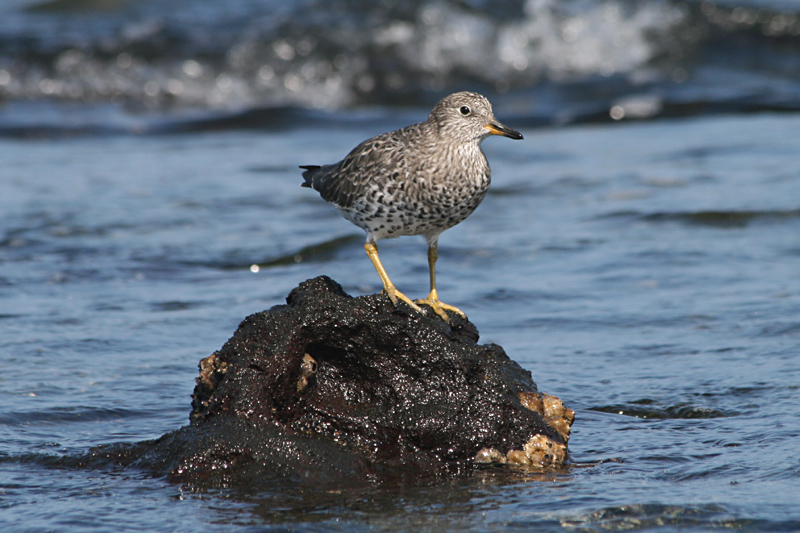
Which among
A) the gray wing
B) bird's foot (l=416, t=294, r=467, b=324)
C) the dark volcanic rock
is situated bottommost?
the dark volcanic rock


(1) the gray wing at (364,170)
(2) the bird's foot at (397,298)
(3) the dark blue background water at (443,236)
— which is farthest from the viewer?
(1) the gray wing at (364,170)

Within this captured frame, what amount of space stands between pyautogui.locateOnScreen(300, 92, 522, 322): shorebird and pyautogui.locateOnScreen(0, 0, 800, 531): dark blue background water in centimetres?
126

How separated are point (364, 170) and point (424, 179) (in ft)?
1.48

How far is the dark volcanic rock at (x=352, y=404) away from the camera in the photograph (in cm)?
428

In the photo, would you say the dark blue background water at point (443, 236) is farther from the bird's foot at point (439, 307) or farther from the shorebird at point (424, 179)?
the shorebird at point (424, 179)

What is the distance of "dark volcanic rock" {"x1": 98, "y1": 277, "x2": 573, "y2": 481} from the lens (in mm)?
4277

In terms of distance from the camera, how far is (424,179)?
4.98m

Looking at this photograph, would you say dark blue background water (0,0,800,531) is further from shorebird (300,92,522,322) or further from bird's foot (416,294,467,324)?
shorebird (300,92,522,322)

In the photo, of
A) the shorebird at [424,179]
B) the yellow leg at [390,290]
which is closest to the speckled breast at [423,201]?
→ the shorebird at [424,179]

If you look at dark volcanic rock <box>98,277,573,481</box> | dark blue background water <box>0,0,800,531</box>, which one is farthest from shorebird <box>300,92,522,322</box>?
dark blue background water <box>0,0,800,531</box>

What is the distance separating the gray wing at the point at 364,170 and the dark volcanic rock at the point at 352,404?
2.79 ft

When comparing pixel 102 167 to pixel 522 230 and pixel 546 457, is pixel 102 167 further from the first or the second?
pixel 546 457

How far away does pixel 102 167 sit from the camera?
39.6 feet

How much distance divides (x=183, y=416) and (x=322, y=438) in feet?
3.73
